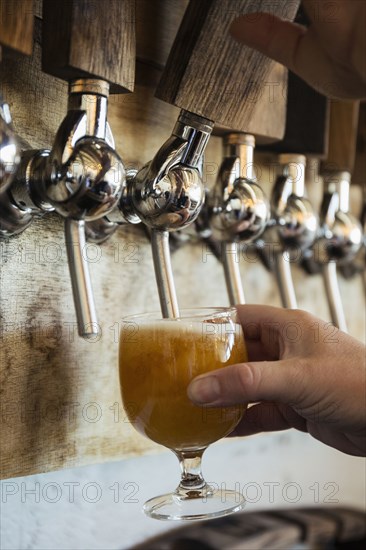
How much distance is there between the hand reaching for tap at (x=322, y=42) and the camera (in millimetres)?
716

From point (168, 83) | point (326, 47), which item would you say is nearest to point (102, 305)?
point (168, 83)

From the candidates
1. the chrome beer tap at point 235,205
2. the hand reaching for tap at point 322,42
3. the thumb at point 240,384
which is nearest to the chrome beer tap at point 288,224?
the chrome beer tap at point 235,205

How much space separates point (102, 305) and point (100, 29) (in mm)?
340

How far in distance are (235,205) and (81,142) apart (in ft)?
0.83

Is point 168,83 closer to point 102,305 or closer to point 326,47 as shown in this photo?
point 326,47

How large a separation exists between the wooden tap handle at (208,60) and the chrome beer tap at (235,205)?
108 millimetres

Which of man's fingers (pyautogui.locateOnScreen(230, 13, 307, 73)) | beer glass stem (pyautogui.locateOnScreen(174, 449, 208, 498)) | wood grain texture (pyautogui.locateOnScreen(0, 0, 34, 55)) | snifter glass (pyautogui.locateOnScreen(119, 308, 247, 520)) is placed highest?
man's fingers (pyautogui.locateOnScreen(230, 13, 307, 73))


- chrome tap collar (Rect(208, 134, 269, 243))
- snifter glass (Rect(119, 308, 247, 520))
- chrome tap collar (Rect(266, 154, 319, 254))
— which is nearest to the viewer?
snifter glass (Rect(119, 308, 247, 520))

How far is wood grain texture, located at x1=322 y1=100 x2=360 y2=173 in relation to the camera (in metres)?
1.15

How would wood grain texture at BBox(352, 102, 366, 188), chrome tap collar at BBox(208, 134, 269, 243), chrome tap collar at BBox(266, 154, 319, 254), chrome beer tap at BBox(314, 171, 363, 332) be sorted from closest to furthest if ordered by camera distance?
chrome tap collar at BBox(208, 134, 269, 243) → chrome tap collar at BBox(266, 154, 319, 254) → chrome beer tap at BBox(314, 171, 363, 332) → wood grain texture at BBox(352, 102, 366, 188)

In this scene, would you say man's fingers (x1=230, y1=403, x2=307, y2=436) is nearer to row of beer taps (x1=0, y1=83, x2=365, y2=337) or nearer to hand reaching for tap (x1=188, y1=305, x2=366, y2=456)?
hand reaching for tap (x1=188, y1=305, x2=366, y2=456)

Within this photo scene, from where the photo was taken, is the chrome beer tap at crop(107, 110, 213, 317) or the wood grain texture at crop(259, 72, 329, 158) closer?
the chrome beer tap at crop(107, 110, 213, 317)

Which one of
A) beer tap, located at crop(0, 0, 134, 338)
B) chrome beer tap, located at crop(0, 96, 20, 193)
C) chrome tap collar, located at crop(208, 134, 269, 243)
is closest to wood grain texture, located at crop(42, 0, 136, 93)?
beer tap, located at crop(0, 0, 134, 338)

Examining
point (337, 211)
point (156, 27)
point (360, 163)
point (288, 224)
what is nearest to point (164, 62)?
point (156, 27)
